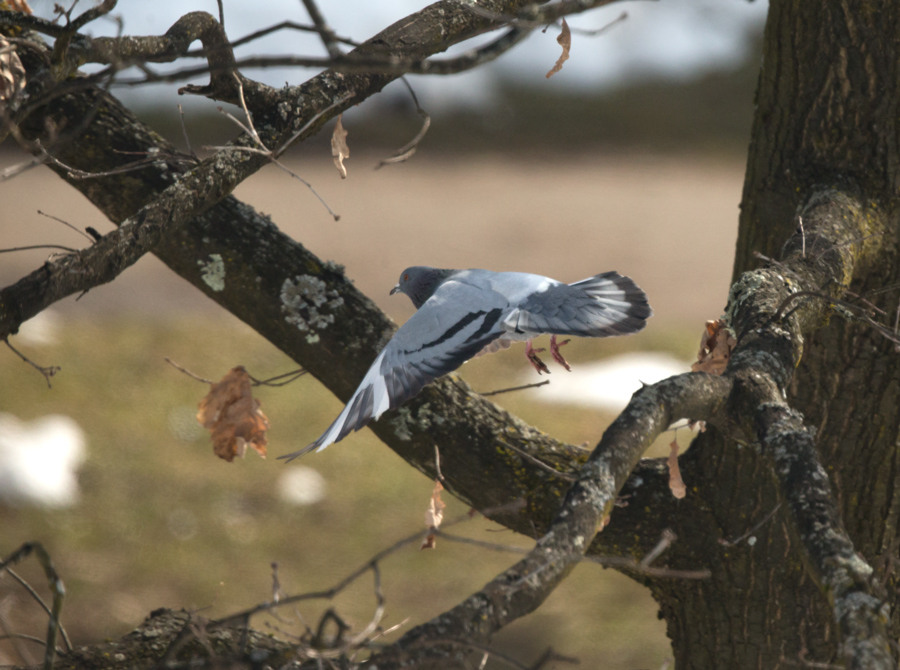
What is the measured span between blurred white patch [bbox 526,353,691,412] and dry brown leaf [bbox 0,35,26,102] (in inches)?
142

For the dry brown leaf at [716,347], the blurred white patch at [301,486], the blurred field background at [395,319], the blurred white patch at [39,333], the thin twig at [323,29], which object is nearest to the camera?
the thin twig at [323,29]

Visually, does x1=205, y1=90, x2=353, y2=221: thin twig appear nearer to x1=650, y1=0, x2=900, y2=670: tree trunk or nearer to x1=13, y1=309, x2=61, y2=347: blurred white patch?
x1=650, y1=0, x2=900, y2=670: tree trunk

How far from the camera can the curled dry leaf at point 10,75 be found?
4.55 ft

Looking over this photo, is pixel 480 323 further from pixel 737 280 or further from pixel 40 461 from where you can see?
pixel 40 461

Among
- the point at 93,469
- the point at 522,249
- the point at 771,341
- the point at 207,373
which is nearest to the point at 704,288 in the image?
the point at 522,249

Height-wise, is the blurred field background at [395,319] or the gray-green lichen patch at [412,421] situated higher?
the blurred field background at [395,319]

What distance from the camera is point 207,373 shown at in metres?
4.85

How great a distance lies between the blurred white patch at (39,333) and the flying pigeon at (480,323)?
4072 mm

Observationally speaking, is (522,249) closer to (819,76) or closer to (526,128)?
(526,128)

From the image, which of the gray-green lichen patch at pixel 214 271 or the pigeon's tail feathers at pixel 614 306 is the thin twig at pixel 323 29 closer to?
the pigeon's tail feathers at pixel 614 306

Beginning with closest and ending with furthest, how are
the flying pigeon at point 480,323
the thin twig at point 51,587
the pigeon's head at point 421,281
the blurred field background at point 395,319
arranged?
the thin twig at point 51,587, the flying pigeon at point 480,323, the pigeon's head at point 421,281, the blurred field background at point 395,319

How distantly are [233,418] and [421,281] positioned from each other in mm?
560

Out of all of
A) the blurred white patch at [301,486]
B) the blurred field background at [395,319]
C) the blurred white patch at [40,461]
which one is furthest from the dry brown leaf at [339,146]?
the blurred white patch at [40,461]

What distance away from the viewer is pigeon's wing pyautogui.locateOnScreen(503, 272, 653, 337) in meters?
1.56
